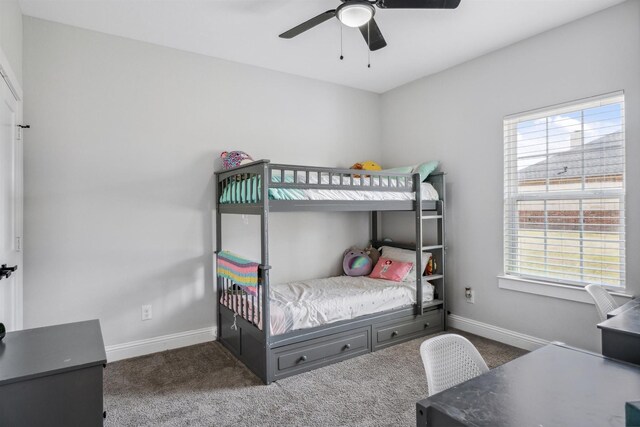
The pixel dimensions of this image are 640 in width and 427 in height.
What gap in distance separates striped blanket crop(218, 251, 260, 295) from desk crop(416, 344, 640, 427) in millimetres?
1699

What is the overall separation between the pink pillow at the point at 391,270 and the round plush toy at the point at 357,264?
101 mm

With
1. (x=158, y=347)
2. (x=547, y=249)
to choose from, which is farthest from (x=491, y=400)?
(x=158, y=347)

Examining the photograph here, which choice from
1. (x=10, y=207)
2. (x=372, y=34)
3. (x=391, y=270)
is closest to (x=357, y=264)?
(x=391, y=270)

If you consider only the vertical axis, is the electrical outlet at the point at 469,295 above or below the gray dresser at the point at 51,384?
below

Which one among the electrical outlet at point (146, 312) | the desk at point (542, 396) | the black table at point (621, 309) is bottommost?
the electrical outlet at point (146, 312)

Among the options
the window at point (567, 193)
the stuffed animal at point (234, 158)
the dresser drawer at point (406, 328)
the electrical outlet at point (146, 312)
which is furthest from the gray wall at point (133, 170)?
the window at point (567, 193)

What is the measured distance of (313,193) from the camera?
279 centimetres

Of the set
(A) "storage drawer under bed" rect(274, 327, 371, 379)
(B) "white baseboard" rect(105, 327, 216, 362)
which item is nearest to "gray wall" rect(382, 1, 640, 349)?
(A) "storage drawer under bed" rect(274, 327, 371, 379)

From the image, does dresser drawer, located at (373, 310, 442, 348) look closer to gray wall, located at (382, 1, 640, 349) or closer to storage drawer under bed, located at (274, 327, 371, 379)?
storage drawer under bed, located at (274, 327, 371, 379)

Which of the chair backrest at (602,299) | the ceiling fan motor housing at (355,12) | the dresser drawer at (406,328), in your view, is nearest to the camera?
the ceiling fan motor housing at (355,12)

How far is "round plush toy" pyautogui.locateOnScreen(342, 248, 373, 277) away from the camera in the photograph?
12.8 feet

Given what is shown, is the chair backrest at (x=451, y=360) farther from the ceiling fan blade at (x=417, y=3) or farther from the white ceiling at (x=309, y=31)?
the white ceiling at (x=309, y=31)

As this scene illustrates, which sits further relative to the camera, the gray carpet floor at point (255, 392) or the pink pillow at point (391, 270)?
the pink pillow at point (391, 270)

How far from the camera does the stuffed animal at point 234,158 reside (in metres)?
3.17
